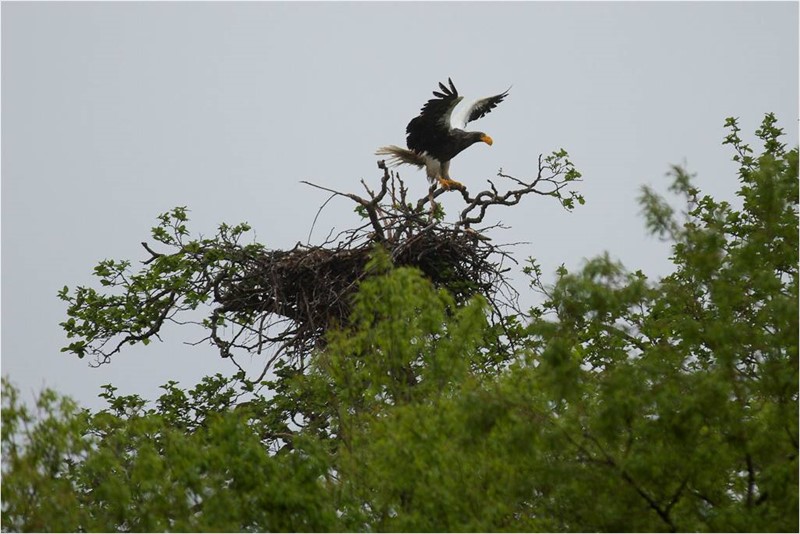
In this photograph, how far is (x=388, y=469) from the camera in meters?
6.79

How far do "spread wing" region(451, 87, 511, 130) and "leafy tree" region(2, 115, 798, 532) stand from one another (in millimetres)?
5503

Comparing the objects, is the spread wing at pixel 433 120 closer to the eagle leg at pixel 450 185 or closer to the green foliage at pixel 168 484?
the eagle leg at pixel 450 185

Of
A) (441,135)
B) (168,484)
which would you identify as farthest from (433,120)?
(168,484)

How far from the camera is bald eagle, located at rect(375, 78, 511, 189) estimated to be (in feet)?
40.0

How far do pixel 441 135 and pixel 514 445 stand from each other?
654cm

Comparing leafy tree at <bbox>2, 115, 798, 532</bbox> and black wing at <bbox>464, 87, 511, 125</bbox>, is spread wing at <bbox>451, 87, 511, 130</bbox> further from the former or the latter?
leafy tree at <bbox>2, 115, 798, 532</bbox>

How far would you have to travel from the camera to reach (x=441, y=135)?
12641 mm

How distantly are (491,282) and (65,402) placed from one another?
15.4 ft

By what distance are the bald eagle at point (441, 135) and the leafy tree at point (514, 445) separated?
4.70 metres

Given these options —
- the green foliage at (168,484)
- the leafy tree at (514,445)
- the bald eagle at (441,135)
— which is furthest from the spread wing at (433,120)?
the green foliage at (168,484)

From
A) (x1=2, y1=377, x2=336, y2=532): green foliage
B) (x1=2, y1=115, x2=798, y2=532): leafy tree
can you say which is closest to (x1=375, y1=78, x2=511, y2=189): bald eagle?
(x1=2, y1=115, x2=798, y2=532): leafy tree

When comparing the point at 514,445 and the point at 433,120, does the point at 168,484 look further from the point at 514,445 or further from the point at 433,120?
the point at 433,120

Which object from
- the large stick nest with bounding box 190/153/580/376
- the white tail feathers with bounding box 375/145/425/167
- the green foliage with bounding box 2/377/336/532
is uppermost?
the white tail feathers with bounding box 375/145/425/167

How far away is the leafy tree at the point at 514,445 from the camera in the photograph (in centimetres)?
648
